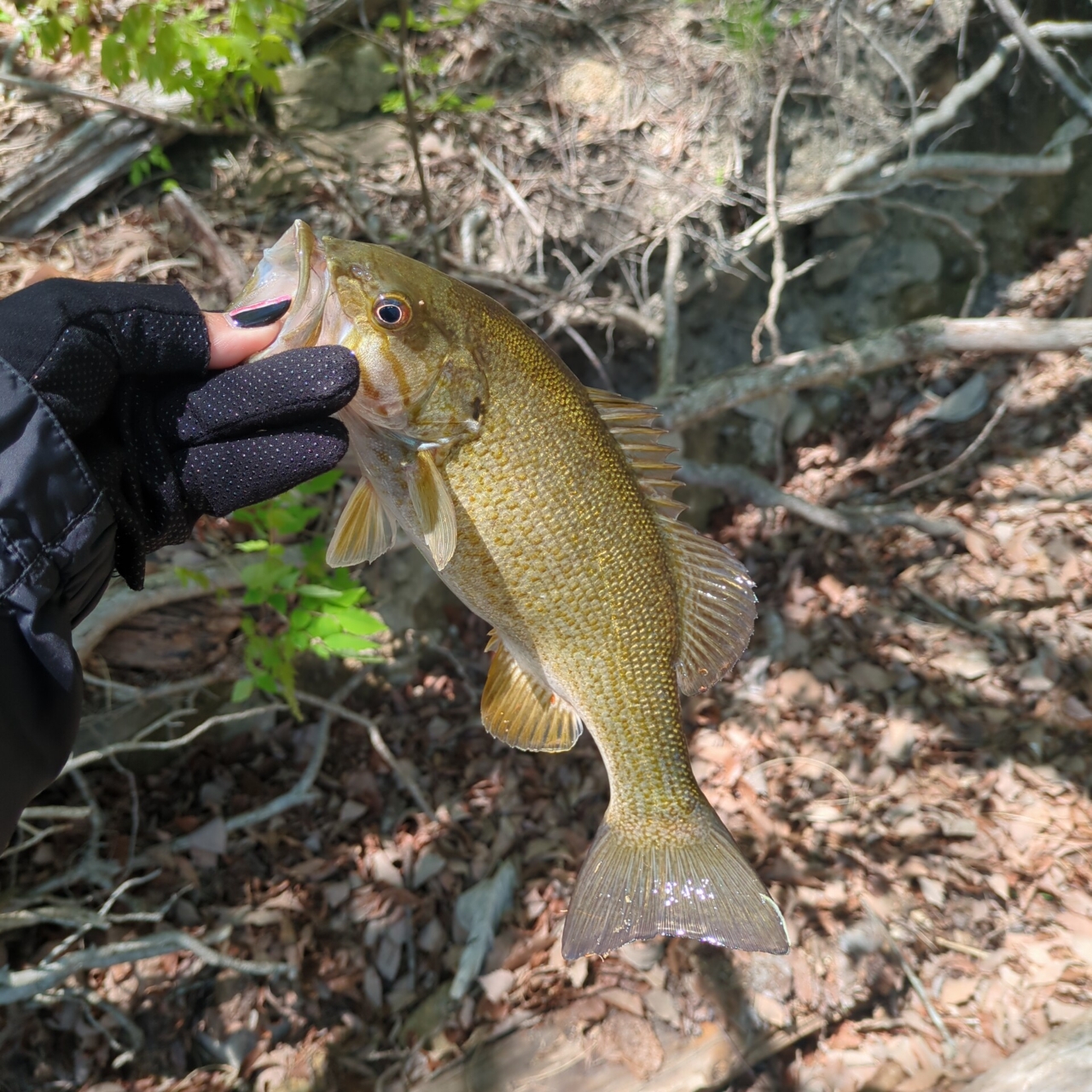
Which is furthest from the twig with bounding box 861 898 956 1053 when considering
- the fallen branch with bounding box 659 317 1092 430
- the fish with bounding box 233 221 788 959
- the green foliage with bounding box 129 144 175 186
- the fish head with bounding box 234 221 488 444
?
the green foliage with bounding box 129 144 175 186

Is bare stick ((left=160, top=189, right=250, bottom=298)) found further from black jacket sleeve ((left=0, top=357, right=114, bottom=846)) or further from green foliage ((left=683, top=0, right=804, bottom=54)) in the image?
green foliage ((left=683, top=0, right=804, bottom=54))

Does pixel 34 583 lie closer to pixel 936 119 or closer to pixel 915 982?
pixel 915 982

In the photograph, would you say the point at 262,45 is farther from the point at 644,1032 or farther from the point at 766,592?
the point at 644,1032

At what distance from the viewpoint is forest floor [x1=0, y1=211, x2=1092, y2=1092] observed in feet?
9.71

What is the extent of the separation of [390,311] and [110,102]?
3.06m

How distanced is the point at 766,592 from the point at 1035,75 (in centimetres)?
442

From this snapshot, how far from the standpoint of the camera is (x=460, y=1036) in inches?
119

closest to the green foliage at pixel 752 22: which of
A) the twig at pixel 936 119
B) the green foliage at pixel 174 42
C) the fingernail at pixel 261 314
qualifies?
the twig at pixel 936 119

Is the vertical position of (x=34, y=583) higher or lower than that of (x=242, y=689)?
higher

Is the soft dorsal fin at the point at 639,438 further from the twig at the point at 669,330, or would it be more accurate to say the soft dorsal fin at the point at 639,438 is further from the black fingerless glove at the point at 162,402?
the twig at the point at 669,330

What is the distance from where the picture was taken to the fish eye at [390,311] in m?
1.78

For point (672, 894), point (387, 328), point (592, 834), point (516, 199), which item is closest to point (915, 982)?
point (592, 834)

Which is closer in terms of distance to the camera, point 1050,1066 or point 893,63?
point 1050,1066

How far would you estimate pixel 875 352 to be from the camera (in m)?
3.87
